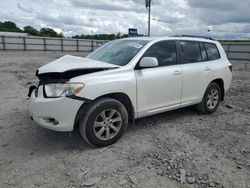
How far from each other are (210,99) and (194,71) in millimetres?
981

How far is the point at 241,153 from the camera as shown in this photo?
319cm

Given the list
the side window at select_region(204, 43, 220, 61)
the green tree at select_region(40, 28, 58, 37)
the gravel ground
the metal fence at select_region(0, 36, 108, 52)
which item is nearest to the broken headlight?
the gravel ground

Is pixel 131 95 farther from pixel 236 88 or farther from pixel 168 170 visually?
A: pixel 236 88

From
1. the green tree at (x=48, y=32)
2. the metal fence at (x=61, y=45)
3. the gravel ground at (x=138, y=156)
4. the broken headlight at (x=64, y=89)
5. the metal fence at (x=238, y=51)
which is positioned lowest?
the gravel ground at (x=138, y=156)

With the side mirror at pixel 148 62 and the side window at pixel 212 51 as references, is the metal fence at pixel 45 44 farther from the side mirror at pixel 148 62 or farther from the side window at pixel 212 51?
the side mirror at pixel 148 62

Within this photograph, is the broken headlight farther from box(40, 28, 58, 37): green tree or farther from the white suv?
box(40, 28, 58, 37): green tree

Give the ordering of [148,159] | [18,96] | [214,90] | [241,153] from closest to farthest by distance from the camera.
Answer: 1. [148,159]
2. [241,153]
3. [214,90]
4. [18,96]

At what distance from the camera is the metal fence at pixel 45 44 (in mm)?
26859

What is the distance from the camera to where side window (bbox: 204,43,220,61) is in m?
4.76

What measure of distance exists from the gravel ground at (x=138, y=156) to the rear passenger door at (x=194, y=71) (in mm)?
533

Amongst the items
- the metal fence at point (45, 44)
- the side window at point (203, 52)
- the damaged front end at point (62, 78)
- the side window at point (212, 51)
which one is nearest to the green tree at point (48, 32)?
the metal fence at point (45, 44)

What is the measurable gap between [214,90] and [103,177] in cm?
341

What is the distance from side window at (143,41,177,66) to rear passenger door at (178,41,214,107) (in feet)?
0.65


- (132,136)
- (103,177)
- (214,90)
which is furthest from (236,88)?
(103,177)
